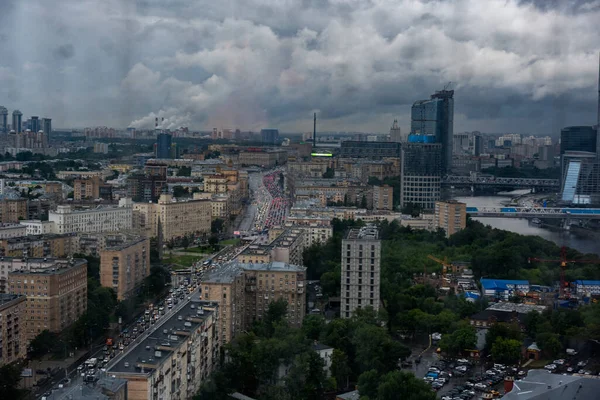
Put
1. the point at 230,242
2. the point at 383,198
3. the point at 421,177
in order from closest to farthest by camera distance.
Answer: the point at 230,242 < the point at 383,198 < the point at 421,177

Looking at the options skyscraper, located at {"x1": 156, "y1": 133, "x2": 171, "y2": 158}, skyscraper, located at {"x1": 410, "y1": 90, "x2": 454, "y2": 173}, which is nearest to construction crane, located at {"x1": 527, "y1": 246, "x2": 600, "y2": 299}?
skyscraper, located at {"x1": 410, "y1": 90, "x2": 454, "y2": 173}

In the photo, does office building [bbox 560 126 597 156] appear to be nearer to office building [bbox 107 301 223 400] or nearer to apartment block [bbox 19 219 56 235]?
apartment block [bbox 19 219 56 235]

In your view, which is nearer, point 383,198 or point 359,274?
point 359,274

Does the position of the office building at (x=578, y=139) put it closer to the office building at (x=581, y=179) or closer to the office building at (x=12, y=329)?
the office building at (x=581, y=179)

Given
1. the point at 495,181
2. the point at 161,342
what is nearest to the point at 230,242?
the point at 161,342

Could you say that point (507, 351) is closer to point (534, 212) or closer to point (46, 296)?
point (46, 296)
